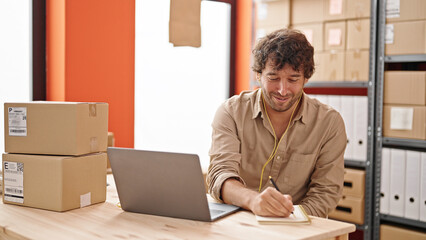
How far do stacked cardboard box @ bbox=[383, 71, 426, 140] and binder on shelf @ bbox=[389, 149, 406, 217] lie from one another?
0.42ft

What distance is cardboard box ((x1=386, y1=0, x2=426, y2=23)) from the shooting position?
9.07 feet

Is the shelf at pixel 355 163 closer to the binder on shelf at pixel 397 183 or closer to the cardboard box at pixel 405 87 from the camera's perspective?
the binder on shelf at pixel 397 183

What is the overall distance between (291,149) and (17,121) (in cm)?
104

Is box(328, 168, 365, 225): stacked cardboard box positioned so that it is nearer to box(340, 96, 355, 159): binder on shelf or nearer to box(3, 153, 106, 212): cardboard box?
box(340, 96, 355, 159): binder on shelf

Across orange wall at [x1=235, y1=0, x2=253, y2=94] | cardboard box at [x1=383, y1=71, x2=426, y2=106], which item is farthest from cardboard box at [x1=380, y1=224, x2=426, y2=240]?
orange wall at [x1=235, y1=0, x2=253, y2=94]

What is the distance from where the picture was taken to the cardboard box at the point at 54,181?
159cm

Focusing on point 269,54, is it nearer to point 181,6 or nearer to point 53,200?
point 181,6

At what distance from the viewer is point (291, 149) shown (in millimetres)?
1943

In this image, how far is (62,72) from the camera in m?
2.63

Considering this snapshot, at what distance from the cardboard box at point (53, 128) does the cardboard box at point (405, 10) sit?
1.96 meters

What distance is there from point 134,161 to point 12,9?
158 centimetres

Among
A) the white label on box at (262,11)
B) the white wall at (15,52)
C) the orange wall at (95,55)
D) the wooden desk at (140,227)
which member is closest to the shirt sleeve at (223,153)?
the wooden desk at (140,227)

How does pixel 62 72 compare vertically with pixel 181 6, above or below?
below

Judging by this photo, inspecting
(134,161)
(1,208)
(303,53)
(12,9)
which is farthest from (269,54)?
(12,9)
